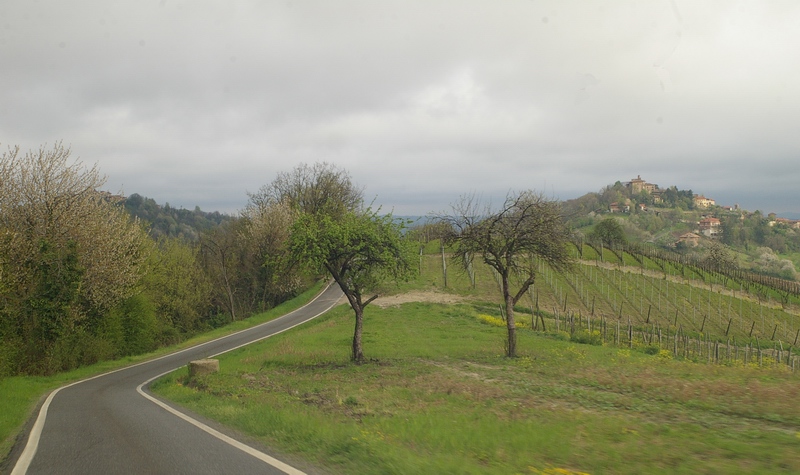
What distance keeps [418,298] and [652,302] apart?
28.2 m

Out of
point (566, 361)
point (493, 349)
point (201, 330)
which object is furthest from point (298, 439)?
point (201, 330)

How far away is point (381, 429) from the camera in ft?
32.7

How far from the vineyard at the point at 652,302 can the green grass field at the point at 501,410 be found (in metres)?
16.4

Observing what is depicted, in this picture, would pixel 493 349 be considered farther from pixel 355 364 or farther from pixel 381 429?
pixel 381 429

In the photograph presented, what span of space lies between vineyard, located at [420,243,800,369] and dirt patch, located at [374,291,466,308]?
268 cm

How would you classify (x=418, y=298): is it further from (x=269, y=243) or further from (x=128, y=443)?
(x=128, y=443)

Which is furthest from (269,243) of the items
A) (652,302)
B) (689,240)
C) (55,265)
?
(689,240)

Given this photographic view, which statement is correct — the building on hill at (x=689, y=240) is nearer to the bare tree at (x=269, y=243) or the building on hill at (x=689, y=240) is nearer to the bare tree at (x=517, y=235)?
the bare tree at (x=269, y=243)

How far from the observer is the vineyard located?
4116 cm

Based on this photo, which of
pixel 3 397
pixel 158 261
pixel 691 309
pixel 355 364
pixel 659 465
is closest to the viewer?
pixel 659 465

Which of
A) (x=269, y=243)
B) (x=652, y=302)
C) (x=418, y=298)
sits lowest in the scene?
(x=418, y=298)

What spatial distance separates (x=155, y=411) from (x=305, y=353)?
13.3 metres

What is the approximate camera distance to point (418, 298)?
51031 mm

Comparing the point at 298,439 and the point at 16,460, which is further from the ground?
the point at 298,439
